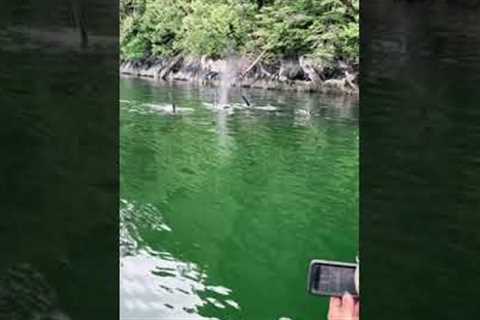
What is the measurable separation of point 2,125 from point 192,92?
58.1 feet

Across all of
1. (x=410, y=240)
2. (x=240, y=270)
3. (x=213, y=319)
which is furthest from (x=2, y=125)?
(x=240, y=270)

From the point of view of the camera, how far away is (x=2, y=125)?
0.36 m

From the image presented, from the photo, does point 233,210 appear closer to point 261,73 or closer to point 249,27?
point 249,27

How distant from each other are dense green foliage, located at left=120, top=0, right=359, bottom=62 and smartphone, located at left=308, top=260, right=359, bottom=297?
10.6 metres

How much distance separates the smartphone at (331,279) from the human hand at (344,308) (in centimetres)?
7

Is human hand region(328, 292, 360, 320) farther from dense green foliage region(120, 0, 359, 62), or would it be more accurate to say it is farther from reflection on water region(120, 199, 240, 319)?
dense green foliage region(120, 0, 359, 62)

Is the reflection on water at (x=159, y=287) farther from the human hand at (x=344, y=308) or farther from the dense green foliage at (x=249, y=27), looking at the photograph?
the dense green foliage at (x=249, y=27)

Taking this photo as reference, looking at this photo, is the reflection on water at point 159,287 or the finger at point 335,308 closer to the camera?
the finger at point 335,308

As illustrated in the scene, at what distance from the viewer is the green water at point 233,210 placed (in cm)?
512

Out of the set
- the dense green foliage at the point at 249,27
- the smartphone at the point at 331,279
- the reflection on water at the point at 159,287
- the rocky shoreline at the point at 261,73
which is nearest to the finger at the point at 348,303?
the smartphone at the point at 331,279

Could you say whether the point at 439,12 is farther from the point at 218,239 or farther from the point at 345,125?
the point at 345,125

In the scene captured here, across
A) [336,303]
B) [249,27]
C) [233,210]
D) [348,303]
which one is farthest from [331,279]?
[249,27]

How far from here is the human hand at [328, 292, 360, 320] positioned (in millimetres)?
1993

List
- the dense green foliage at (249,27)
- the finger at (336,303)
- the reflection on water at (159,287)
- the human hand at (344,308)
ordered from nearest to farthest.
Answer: the human hand at (344,308), the finger at (336,303), the reflection on water at (159,287), the dense green foliage at (249,27)
